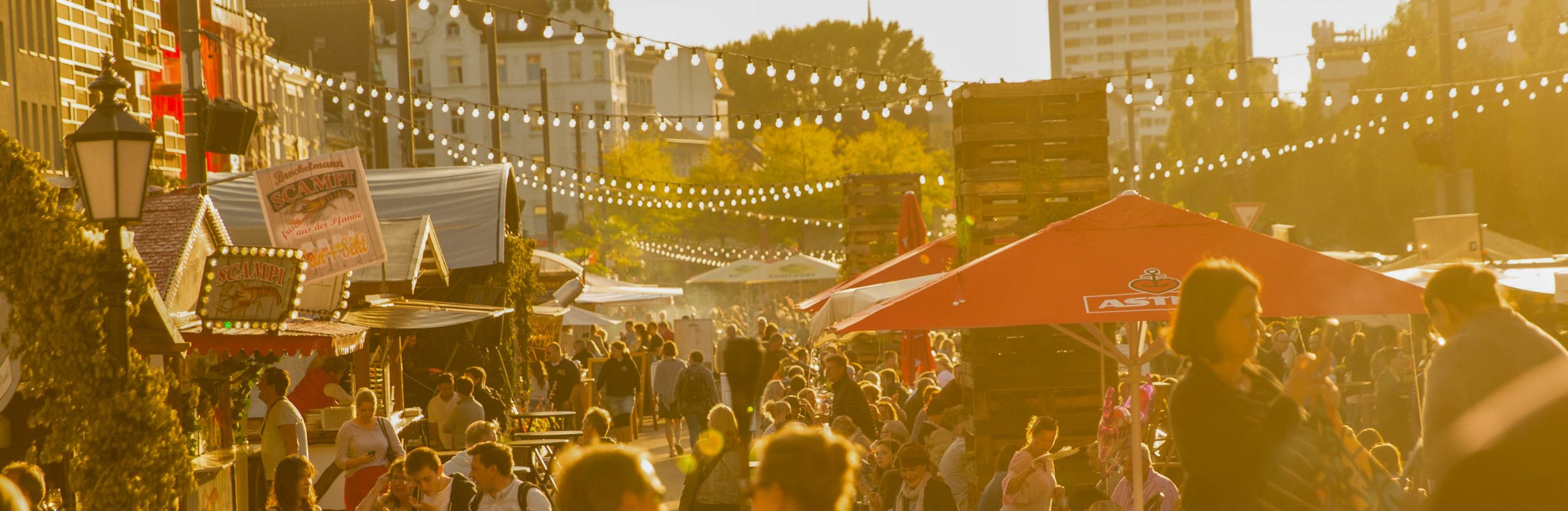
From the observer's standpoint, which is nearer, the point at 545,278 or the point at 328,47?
the point at 545,278

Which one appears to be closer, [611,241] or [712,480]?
[712,480]

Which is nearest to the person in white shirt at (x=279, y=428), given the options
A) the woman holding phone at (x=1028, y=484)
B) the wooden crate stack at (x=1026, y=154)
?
the wooden crate stack at (x=1026, y=154)

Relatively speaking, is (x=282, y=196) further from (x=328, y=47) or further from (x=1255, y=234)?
(x=328, y=47)

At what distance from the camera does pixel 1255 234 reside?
806 cm

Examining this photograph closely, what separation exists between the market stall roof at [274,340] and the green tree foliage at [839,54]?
7657 centimetres

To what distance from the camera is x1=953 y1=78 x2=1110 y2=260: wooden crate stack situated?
35.1 feet

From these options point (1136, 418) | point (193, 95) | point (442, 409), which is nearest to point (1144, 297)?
point (1136, 418)

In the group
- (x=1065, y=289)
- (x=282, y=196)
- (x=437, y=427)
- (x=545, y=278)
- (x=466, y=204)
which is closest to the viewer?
(x=1065, y=289)

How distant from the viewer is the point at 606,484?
407 centimetres

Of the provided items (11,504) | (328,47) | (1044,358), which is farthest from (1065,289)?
(328,47)

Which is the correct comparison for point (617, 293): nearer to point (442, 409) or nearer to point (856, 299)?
point (442, 409)

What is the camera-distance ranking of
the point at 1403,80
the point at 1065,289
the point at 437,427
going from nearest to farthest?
the point at 1065,289 < the point at 437,427 < the point at 1403,80

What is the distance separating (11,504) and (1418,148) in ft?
92.2

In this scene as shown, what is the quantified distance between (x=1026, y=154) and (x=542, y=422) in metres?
10.2
